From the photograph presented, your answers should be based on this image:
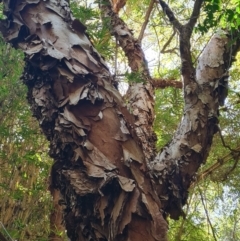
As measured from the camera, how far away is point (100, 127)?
0.82m

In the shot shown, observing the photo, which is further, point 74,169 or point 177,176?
point 177,176

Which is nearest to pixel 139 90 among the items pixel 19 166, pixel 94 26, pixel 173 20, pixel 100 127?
pixel 94 26

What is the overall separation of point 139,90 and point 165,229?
87 centimetres

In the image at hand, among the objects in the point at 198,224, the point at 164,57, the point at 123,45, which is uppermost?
the point at 164,57

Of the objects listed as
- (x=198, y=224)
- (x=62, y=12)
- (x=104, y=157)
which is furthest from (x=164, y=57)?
(x=104, y=157)

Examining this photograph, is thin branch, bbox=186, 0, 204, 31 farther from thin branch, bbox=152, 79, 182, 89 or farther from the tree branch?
thin branch, bbox=152, 79, 182, 89

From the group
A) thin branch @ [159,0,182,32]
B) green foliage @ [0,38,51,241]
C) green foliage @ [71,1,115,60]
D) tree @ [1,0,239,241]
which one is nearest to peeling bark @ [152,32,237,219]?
tree @ [1,0,239,241]

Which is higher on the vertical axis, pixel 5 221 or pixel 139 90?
pixel 139 90

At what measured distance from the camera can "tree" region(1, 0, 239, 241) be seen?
750 mm

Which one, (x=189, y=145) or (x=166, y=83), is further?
(x=166, y=83)

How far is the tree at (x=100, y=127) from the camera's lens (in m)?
0.75

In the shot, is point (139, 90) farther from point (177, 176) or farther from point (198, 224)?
point (198, 224)

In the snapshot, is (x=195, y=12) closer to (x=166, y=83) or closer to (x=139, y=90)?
(x=139, y=90)

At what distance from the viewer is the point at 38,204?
2.17 m
